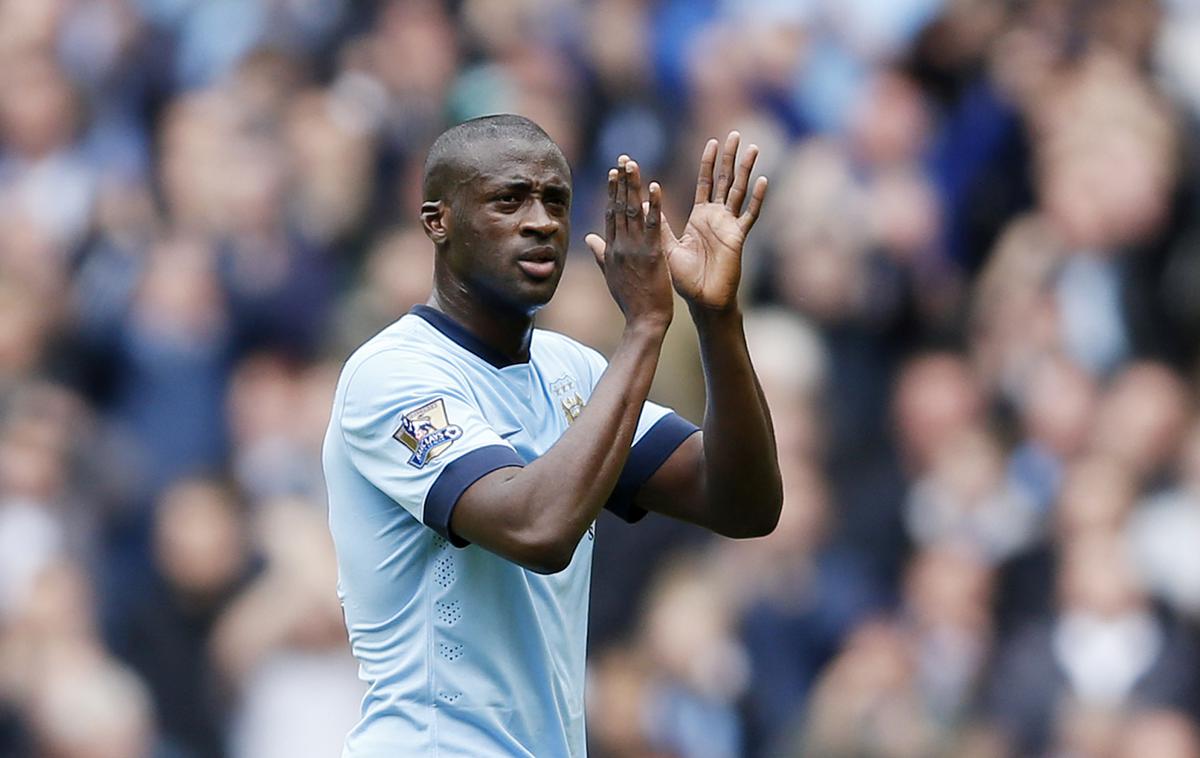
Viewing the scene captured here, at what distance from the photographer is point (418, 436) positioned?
3744mm

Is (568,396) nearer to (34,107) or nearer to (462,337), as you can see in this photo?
(462,337)

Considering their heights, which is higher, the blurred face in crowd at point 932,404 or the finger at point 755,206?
the finger at point 755,206

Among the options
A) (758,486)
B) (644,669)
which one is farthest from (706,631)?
(758,486)

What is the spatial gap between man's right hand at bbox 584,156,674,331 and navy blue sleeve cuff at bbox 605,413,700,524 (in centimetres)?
54

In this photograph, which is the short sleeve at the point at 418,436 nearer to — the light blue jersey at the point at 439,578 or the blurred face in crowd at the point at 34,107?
the light blue jersey at the point at 439,578

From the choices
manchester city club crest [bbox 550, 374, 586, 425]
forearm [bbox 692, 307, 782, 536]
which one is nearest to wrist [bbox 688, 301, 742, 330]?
forearm [bbox 692, 307, 782, 536]

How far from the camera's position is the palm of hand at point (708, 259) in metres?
3.87

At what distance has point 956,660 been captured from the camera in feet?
26.1

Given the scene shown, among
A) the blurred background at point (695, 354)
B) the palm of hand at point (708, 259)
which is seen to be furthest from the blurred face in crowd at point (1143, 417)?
the palm of hand at point (708, 259)

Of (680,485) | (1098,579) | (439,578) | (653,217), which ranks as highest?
(653,217)

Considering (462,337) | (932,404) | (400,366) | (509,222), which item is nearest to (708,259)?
(509,222)

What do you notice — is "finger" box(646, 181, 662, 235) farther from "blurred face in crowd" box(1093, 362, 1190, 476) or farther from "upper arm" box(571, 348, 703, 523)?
"blurred face in crowd" box(1093, 362, 1190, 476)

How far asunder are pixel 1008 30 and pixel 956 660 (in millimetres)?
3073

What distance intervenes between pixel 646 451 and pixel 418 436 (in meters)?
0.68
